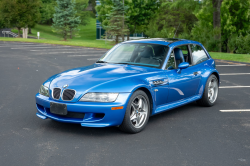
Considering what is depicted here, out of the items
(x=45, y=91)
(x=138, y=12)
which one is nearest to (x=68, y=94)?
(x=45, y=91)

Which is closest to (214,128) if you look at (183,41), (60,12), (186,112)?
(186,112)

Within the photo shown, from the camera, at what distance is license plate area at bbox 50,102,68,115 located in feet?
16.3

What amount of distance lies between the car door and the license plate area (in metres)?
1.97

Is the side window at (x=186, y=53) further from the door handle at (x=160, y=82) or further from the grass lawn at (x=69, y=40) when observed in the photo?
the grass lawn at (x=69, y=40)

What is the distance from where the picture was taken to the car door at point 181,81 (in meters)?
6.04

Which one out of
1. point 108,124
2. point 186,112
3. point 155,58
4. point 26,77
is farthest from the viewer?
point 26,77

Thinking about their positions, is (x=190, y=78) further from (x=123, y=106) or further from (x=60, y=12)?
(x=60, y=12)

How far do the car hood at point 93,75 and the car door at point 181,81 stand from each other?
16.4 inches

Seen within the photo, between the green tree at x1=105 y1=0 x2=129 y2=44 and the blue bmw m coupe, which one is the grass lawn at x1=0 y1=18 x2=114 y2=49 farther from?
the blue bmw m coupe

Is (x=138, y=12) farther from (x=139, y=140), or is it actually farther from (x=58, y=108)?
(x=139, y=140)

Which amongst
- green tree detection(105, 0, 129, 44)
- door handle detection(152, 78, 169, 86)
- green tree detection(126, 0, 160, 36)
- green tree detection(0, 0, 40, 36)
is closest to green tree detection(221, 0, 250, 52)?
green tree detection(105, 0, 129, 44)

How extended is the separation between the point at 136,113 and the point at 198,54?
272 cm

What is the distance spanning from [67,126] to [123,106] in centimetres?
120

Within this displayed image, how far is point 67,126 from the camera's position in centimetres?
559
